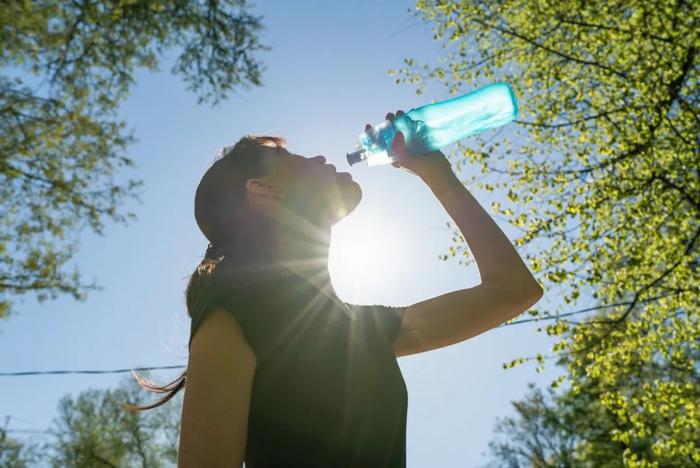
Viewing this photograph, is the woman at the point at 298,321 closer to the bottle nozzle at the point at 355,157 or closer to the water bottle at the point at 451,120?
the water bottle at the point at 451,120

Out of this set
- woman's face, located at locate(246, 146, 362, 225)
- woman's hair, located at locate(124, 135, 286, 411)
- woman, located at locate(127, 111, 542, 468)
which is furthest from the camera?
woman's face, located at locate(246, 146, 362, 225)

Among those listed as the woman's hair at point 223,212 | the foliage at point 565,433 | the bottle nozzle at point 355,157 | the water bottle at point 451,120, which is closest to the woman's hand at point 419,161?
the water bottle at point 451,120

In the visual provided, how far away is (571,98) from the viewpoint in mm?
7125

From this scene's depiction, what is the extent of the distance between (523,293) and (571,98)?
612 cm

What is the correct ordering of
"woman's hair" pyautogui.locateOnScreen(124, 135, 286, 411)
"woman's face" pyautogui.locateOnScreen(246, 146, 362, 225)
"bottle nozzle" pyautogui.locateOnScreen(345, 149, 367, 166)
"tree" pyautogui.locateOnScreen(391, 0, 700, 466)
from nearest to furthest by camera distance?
1. "woman's hair" pyautogui.locateOnScreen(124, 135, 286, 411)
2. "woman's face" pyautogui.locateOnScreen(246, 146, 362, 225)
3. "bottle nozzle" pyautogui.locateOnScreen(345, 149, 367, 166)
4. "tree" pyautogui.locateOnScreen(391, 0, 700, 466)

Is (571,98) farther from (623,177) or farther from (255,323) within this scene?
(255,323)

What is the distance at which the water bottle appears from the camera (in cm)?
240

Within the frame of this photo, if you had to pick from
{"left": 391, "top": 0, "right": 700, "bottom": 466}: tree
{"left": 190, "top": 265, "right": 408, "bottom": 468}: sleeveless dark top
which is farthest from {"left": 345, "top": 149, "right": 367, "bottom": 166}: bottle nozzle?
{"left": 391, "top": 0, "right": 700, "bottom": 466}: tree

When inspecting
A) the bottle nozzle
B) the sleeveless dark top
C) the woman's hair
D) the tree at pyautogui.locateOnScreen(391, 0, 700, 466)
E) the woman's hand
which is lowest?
the sleeveless dark top

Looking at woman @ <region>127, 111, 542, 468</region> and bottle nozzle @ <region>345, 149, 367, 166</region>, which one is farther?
bottle nozzle @ <region>345, 149, 367, 166</region>

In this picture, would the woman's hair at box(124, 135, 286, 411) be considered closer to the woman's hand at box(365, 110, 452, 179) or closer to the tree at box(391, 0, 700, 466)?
the woman's hand at box(365, 110, 452, 179)

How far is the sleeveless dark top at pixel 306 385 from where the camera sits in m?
1.27

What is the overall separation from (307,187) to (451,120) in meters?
1.21

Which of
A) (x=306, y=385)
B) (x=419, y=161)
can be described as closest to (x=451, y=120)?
(x=419, y=161)
